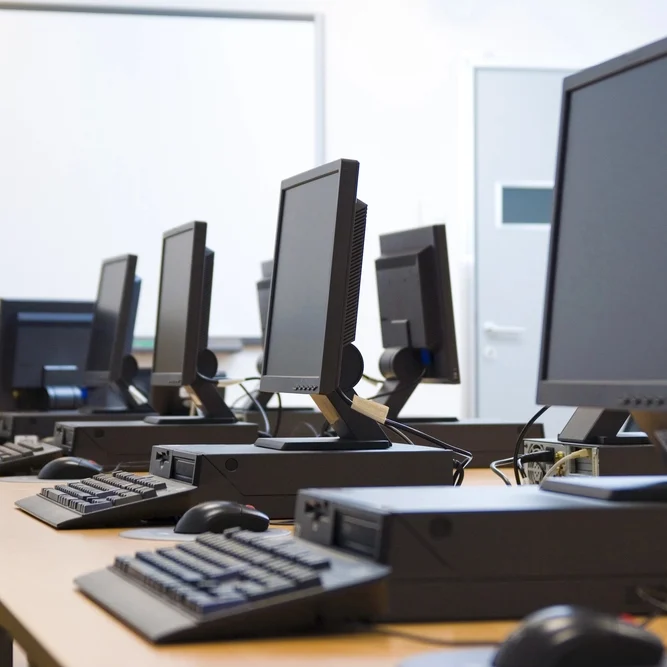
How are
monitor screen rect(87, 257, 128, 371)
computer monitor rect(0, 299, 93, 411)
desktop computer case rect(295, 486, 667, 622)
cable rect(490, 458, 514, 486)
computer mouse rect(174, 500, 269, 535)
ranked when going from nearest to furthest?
1. desktop computer case rect(295, 486, 667, 622)
2. computer mouse rect(174, 500, 269, 535)
3. cable rect(490, 458, 514, 486)
4. monitor screen rect(87, 257, 128, 371)
5. computer monitor rect(0, 299, 93, 411)

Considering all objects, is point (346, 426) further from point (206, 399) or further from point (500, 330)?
point (500, 330)

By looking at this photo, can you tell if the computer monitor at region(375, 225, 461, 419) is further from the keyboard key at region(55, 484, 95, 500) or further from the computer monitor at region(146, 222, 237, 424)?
the keyboard key at region(55, 484, 95, 500)

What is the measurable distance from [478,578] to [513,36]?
4.54 metres

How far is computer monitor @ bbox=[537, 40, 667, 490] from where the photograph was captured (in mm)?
1036

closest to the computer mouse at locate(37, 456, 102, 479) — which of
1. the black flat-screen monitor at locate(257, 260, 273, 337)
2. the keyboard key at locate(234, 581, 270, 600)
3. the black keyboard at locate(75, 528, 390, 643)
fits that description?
the black flat-screen monitor at locate(257, 260, 273, 337)

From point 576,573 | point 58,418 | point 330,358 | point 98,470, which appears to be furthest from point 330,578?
point 58,418

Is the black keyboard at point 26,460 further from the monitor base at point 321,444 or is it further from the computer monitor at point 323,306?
the monitor base at point 321,444

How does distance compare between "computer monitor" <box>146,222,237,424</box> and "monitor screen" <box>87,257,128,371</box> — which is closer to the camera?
"computer monitor" <box>146,222,237,424</box>

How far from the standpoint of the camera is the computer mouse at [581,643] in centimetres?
66

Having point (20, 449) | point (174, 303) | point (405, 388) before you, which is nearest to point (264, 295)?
point (174, 303)

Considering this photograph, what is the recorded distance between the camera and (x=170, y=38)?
187 inches

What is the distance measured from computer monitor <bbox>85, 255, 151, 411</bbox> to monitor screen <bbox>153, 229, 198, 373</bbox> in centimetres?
41

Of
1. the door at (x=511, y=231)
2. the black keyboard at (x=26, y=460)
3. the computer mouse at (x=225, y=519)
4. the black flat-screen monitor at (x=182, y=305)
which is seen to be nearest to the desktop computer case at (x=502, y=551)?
the computer mouse at (x=225, y=519)

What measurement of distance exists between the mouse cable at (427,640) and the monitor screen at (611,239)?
0.32m
